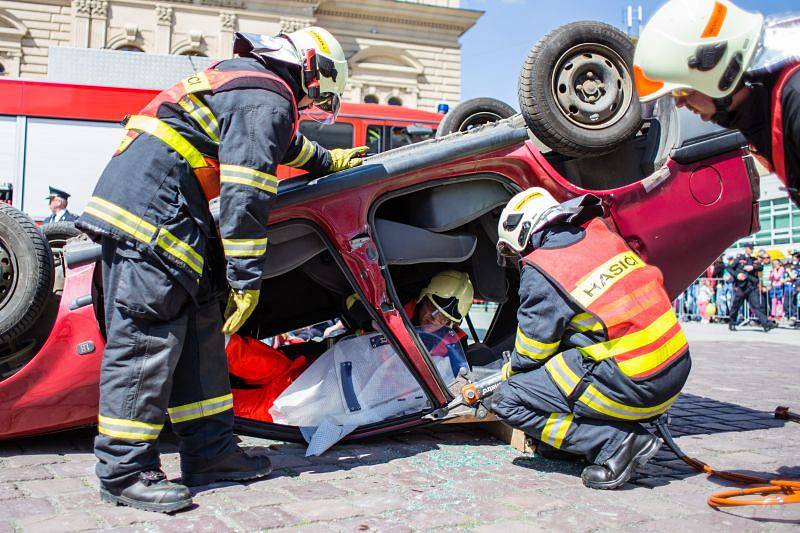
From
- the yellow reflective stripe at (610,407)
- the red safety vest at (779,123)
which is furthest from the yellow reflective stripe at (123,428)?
the red safety vest at (779,123)

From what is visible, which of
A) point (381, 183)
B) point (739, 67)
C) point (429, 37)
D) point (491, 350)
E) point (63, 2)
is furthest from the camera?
point (429, 37)

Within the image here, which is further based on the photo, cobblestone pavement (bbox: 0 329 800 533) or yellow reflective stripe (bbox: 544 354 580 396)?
yellow reflective stripe (bbox: 544 354 580 396)

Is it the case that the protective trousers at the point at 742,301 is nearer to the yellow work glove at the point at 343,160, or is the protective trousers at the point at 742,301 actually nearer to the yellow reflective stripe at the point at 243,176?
the yellow work glove at the point at 343,160

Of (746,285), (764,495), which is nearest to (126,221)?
(764,495)

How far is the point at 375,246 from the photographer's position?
11.1 feet

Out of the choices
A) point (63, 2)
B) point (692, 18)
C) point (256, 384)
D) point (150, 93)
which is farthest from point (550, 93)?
point (63, 2)

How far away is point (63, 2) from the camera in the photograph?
23750 millimetres

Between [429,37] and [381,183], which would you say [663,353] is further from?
[429,37]

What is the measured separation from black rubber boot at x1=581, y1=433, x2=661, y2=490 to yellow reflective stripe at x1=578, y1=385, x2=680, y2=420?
0.09 meters

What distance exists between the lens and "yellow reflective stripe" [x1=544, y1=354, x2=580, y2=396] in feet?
9.49

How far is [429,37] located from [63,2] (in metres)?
13.2

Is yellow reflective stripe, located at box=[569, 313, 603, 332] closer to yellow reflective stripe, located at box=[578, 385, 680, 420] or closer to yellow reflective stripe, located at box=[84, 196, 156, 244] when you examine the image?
yellow reflective stripe, located at box=[578, 385, 680, 420]

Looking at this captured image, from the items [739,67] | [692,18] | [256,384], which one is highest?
[692,18]

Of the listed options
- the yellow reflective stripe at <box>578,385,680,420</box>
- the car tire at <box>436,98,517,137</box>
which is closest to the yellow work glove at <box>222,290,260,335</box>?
the yellow reflective stripe at <box>578,385,680,420</box>
